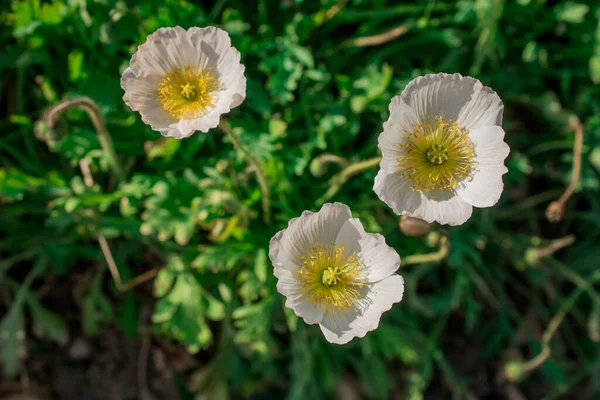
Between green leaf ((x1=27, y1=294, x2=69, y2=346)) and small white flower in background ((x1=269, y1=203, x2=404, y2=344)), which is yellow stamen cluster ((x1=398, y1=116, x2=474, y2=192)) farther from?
green leaf ((x1=27, y1=294, x2=69, y2=346))

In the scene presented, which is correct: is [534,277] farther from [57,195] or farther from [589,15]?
[57,195]

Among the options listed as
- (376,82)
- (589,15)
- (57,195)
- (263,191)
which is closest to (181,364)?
(57,195)

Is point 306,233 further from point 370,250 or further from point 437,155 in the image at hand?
point 437,155

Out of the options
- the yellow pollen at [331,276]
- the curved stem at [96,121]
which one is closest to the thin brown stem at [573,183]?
the yellow pollen at [331,276]

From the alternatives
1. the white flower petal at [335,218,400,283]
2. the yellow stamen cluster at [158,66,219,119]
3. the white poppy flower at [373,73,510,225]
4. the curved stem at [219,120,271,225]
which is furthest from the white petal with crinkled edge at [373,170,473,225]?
the yellow stamen cluster at [158,66,219,119]

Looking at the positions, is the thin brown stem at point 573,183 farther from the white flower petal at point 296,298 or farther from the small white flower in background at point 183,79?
the small white flower in background at point 183,79

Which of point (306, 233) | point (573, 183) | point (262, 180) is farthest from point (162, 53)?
point (573, 183)
